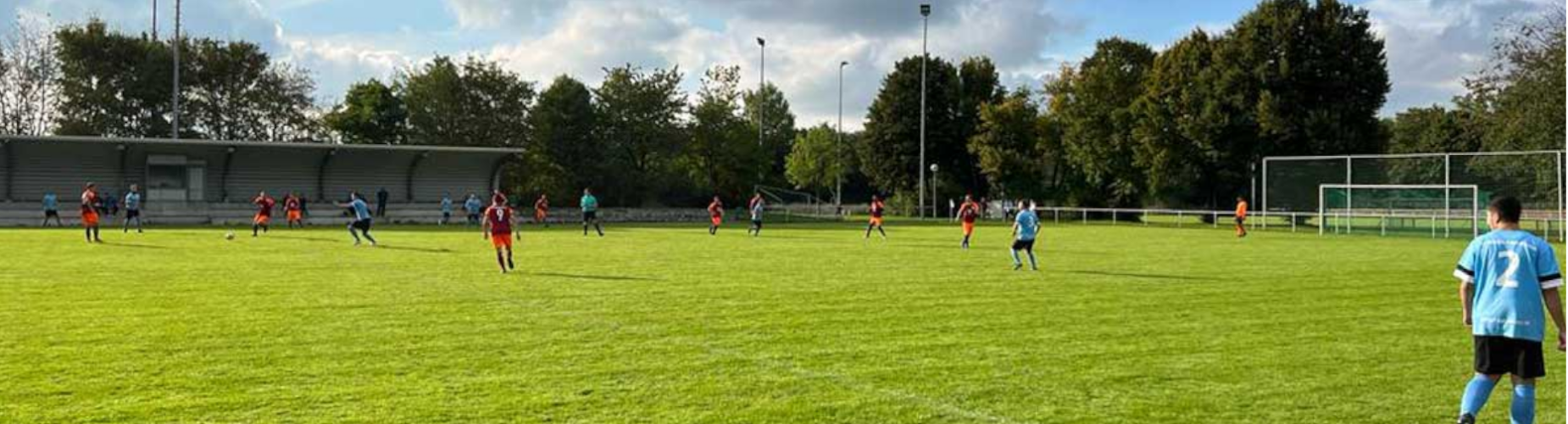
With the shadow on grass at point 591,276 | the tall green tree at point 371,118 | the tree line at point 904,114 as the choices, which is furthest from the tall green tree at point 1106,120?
the shadow on grass at point 591,276

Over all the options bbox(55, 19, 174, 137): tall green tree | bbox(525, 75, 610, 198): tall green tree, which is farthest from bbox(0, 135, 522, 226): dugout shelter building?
bbox(55, 19, 174, 137): tall green tree

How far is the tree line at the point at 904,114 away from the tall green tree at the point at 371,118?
0.10 m

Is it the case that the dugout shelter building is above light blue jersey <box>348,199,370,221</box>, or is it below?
above

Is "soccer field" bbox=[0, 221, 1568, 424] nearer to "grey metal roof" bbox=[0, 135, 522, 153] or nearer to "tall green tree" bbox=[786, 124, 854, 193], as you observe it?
"grey metal roof" bbox=[0, 135, 522, 153]

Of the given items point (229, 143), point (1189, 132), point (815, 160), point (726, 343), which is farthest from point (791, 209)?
point (726, 343)

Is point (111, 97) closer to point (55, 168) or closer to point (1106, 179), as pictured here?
point (55, 168)

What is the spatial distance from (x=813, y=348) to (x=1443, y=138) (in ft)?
241

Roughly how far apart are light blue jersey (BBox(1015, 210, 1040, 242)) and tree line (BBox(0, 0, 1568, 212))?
3261 centimetres

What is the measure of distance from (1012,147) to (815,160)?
→ 3039 centimetres

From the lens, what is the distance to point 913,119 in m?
63.3

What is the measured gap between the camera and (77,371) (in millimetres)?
7605

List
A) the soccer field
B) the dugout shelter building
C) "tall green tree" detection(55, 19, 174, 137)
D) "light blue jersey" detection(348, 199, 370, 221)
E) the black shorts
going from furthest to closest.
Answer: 1. "tall green tree" detection(55, 19, 174, 137)
2. the dugout shelter building
3. "light blue jersey" detection(348, 199, 370, 221)
4. the soccer field
5. the black shorts

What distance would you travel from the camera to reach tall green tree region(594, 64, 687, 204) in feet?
180

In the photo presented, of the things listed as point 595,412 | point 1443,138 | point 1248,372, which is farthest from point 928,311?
point 1443,138
